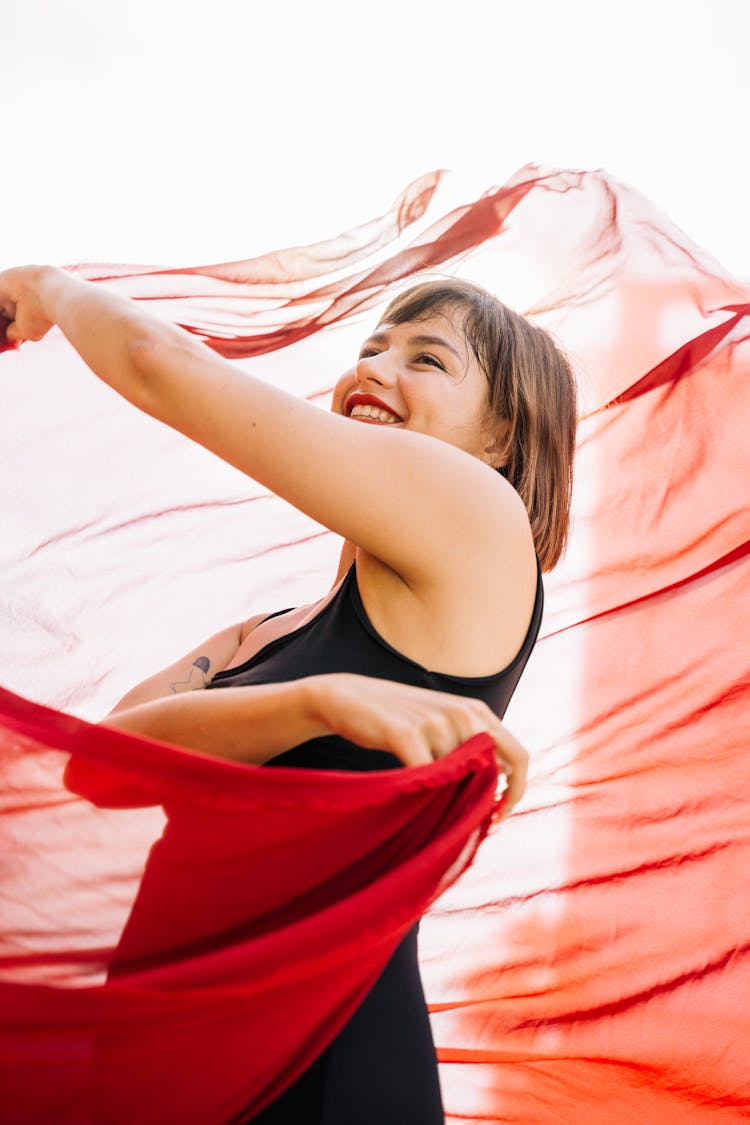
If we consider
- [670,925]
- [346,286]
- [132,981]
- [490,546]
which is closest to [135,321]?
[490,546]

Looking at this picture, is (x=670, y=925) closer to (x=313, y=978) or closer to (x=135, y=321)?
(x=313, y=978)

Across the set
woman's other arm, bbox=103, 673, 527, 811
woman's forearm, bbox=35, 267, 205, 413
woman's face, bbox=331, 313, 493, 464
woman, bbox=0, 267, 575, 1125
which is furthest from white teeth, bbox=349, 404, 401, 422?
woman's other arm, bbox=103, 673, 527, 811

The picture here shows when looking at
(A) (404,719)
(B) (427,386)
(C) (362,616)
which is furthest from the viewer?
(B) (427,386)

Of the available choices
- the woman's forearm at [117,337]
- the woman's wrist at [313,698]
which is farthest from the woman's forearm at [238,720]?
the woman's forearm at [117,337]

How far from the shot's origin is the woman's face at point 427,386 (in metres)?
1.38

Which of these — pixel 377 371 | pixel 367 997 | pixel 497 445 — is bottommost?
pixel 367 997

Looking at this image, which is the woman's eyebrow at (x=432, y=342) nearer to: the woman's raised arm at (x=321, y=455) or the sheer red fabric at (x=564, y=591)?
the woman's raised arm at (x=321, y=455)

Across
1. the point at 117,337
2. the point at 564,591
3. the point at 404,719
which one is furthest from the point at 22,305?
the point at 564,591

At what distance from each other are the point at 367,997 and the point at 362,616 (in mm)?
393

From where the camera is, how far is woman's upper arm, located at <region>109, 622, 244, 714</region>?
1.45 m

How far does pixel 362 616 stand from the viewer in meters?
1.17

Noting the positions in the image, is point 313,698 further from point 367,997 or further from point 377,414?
point 377,414

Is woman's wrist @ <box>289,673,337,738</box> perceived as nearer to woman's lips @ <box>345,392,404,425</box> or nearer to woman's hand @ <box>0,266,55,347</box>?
woman's lips @ <box>345,392,404,425</box>

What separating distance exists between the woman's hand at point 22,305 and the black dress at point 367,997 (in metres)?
0.54
